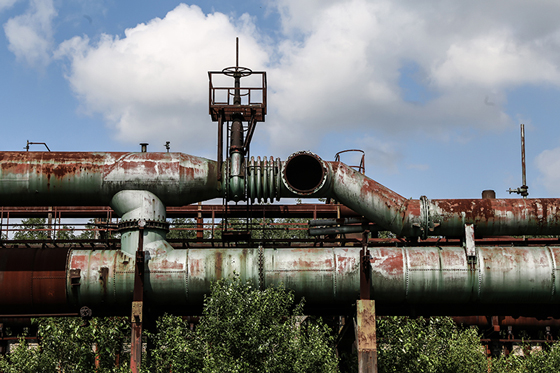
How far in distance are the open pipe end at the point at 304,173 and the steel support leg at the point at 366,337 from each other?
11.9 feet

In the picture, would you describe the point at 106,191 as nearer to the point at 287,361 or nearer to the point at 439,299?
the point at 287,361

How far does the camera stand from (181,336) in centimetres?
1358

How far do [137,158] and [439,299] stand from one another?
380 inches

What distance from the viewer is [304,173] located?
1694 centimetres

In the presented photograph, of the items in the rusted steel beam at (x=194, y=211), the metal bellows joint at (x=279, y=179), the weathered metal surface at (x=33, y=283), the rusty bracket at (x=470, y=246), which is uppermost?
the metal bellows joint at (x=279, y=179)

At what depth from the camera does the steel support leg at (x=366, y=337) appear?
14172 mm

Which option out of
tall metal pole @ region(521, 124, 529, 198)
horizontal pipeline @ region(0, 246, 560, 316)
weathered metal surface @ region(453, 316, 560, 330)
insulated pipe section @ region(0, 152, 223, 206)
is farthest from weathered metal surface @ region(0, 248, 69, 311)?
weathered metal surface @ region(453, 316, 560, 330)

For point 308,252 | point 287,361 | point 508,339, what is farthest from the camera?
point 508,339

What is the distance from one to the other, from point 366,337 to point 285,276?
2712 millimetres

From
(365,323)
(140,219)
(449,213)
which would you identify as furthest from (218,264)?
(449,213)

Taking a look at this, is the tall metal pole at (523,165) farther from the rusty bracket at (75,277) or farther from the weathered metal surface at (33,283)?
the weathered metal surface at (33,283)

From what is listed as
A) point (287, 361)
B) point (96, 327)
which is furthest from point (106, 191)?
point (287, 361)

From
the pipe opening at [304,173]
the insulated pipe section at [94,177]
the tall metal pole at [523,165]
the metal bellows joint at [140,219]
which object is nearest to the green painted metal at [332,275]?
the metal bellows joint at [140,219]

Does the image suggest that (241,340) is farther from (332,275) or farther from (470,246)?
(470,246)
